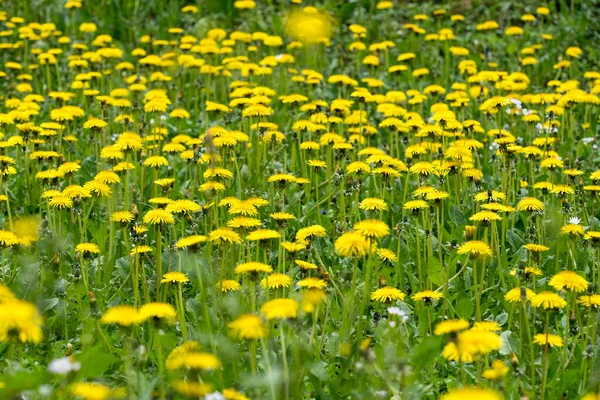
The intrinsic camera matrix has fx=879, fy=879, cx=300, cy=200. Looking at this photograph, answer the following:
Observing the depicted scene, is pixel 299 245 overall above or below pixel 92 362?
above

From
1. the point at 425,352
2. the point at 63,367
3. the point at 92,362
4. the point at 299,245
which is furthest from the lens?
the point at 299,245

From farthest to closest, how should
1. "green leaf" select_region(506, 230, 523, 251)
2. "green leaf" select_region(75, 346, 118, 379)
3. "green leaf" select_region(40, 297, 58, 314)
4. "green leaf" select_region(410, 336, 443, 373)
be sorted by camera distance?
"green leaf" select_region(506, 230, 523, 251)
"green leaf" select_region(40, 297, 58, 314)
"green leaf" select_region(410, 336, 443, 373)
"green leaf" select_region(75, 346, 118, 379)

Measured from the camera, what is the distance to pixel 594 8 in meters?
7.87

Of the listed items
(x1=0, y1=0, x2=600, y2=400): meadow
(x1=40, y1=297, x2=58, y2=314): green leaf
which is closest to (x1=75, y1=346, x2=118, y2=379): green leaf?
(x1=0, y1=0, x2=600, y2=400): meadow

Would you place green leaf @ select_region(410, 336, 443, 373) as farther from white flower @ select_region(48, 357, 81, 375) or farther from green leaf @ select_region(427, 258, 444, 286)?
white flower @ select_region(48, 357, 81, 375)

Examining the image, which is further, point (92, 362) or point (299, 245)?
point (299, 245)

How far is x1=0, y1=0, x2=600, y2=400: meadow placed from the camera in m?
2.44

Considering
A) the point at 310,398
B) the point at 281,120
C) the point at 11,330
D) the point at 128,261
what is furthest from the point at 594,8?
the point at 11,330

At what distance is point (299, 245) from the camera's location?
2.85 metres

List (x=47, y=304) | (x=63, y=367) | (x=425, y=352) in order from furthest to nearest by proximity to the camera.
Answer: (x=47, y=304), (x=425, y=352), (x=63, y=367)

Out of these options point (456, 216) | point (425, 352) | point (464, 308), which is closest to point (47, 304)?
point (425, 352)

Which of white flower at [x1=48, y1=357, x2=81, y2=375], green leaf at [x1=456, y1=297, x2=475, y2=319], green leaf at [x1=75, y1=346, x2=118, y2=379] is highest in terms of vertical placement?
white flower at [x1=48, y1=357, x2=81, y2=375]

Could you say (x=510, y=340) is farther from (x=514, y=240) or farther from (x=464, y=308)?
(x=514, y=240)

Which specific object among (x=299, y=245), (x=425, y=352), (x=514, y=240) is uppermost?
(x=299, y=245)
